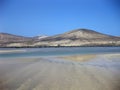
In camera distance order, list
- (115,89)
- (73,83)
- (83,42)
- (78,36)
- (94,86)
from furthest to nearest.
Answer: (78,36) → (83,42) → (73,83) → (94,86) → (115,89)

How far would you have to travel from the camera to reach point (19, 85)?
3.66 metres

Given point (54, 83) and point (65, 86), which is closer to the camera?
point (65, 86)

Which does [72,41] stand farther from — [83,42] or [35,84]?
[35,84]

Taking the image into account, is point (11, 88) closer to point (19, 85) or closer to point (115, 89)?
point (19, 85)

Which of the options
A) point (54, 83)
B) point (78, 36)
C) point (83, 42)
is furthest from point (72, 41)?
point (54, 83)

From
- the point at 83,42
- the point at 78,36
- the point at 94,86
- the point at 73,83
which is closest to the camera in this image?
the point at 94,86

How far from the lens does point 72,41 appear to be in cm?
6269

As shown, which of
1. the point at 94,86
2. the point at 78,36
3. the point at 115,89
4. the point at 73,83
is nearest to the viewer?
the point at 115,89

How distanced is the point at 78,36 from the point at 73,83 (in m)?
69.2

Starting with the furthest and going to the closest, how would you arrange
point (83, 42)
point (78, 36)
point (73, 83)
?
point (78, 36) → point (83, 42) → point (73, 83)

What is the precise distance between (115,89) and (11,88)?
138cm

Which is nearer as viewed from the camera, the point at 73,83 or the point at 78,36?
the point at 73,83

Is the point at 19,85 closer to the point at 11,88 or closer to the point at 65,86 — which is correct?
the point at 11,88

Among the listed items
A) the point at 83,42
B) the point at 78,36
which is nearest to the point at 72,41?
the point at 83,42
